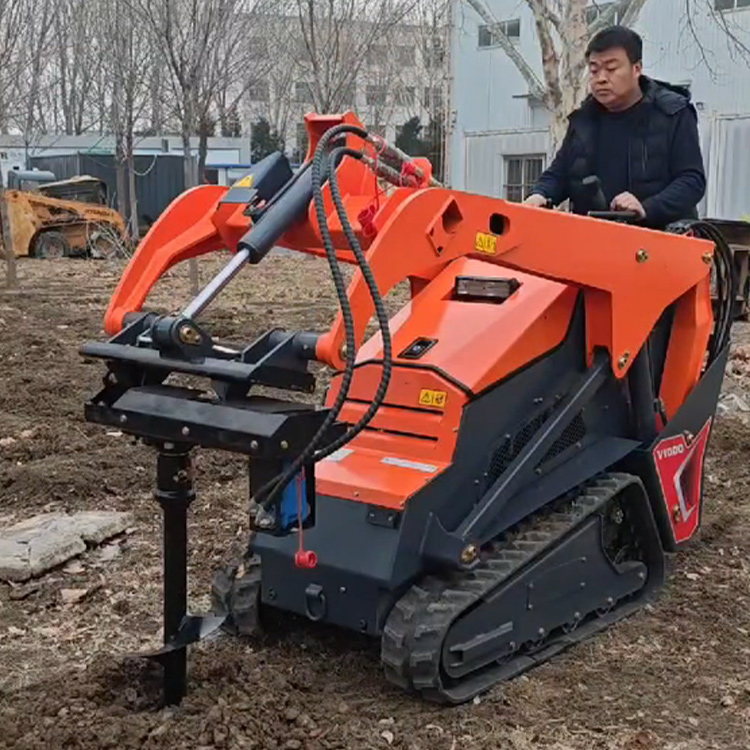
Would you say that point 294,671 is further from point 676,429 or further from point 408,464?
point 676,429

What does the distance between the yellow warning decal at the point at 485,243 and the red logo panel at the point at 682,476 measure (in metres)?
1.32

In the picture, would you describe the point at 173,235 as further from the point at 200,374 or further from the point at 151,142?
the point at 151,142

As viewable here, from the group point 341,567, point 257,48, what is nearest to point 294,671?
point 341,567

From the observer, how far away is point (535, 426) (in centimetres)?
414

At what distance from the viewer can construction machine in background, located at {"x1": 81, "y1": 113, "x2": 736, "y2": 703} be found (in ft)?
10.5

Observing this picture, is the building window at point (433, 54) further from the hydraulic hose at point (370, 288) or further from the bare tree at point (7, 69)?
the hydraulic hose at point (370, 288)

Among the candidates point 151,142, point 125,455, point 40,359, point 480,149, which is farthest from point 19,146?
point 125,455

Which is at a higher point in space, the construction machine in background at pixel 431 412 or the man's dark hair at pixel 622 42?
the man's dark hair at pixel 622 42

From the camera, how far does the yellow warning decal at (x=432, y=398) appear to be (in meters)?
3.86

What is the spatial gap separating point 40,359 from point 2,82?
11.6m

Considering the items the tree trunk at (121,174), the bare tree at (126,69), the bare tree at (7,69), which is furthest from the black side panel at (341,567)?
the tree trunk at (121,174)

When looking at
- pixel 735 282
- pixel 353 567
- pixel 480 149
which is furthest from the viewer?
pixel 480 149

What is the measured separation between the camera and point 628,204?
464cm

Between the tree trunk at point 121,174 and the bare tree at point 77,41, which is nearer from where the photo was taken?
→ the tree trunk at point 121,174
